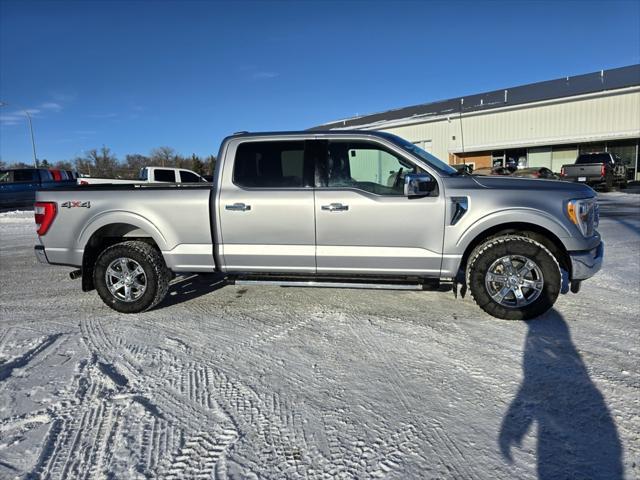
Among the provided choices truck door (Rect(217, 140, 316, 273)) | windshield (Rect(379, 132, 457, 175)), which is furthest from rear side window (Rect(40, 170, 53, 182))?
windshield (Rect(379, 132, 457, 175))

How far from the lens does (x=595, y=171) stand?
1948 centimetres

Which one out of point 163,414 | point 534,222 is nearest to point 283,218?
point 163,414

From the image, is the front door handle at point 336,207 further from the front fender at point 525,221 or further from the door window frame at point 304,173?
the front fender at point 525,221

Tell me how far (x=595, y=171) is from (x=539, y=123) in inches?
413

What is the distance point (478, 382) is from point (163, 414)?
88.3 inches

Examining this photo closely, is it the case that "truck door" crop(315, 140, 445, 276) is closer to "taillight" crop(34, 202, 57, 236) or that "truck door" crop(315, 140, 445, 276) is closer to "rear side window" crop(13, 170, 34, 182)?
"taillight" crop(34, 202, 57, 236)

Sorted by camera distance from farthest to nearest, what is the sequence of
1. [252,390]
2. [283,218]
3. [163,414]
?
[283,218] → [252,390] → [163,414]

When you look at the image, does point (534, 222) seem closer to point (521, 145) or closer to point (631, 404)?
point (631, 404)

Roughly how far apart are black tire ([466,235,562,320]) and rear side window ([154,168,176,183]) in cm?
1622

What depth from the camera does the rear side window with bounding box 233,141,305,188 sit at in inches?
179

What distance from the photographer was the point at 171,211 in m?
4.55

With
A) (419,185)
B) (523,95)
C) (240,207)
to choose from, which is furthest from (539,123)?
(240,207)

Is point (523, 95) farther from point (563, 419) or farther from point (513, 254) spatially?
point (563, 419)

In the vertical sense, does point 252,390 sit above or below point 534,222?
below
